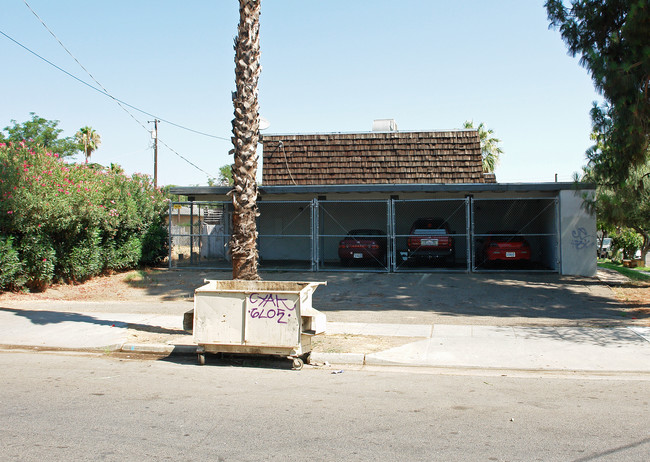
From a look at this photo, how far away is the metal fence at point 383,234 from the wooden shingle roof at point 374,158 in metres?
1.08

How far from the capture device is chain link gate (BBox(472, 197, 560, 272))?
1809cm

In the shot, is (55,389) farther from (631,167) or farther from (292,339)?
(631,167)

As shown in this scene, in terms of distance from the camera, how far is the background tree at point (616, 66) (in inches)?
448

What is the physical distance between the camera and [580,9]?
12.7m

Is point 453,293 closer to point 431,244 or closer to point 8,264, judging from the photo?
point 431,244

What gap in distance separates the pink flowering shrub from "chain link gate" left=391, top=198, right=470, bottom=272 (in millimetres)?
8872

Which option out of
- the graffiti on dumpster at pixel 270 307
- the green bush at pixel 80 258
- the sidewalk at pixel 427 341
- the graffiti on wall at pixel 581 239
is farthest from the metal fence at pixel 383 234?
the graffiti on dumpster at pixel 270 307

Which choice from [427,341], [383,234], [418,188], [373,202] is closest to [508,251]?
[418,188]

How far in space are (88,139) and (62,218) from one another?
3742cm

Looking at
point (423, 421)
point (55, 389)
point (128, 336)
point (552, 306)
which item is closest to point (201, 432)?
point (423, 421)

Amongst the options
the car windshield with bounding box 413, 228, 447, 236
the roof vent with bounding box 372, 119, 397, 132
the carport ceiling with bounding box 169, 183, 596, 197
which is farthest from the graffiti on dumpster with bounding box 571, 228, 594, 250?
the roof vent with bounding box 372, 119, 397, 132

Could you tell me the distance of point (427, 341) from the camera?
31.0ft

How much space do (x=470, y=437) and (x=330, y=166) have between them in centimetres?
1726

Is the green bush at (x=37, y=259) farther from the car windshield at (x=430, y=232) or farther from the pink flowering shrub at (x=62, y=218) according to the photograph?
the car windshield at (x=430, y=232)
